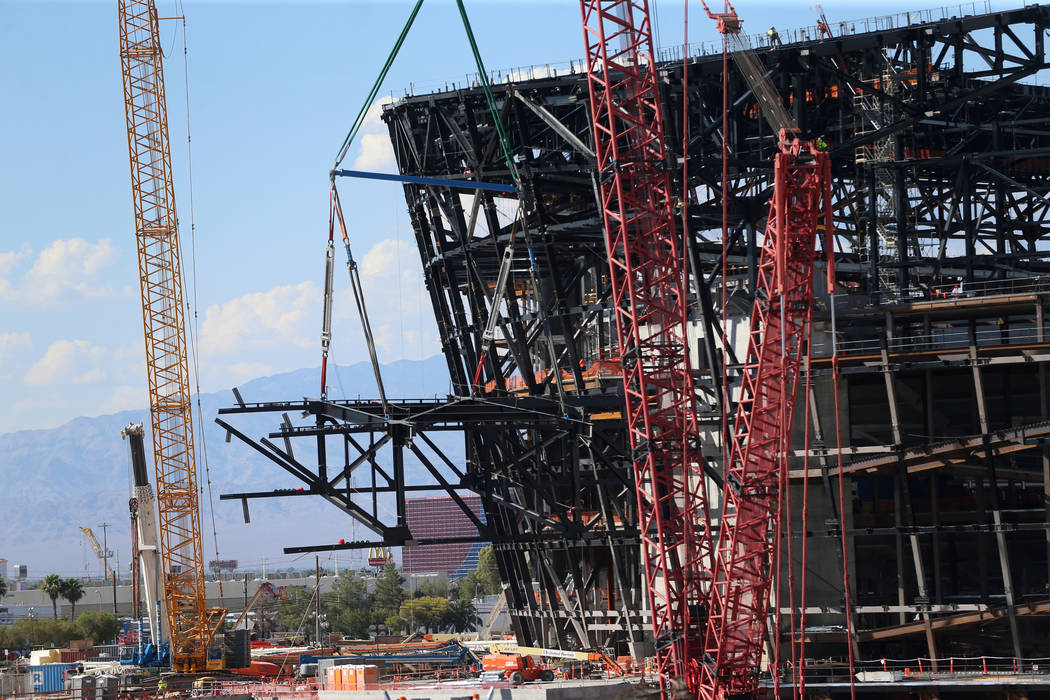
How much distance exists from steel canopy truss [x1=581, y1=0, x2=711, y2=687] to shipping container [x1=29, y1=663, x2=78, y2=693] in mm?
49812

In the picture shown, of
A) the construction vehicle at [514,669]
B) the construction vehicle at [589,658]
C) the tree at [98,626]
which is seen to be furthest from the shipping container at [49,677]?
the tree at [98,626]

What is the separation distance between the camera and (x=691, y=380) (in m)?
68.8

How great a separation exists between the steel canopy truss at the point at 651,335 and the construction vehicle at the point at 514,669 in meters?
7.54

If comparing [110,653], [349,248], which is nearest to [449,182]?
[349,248]

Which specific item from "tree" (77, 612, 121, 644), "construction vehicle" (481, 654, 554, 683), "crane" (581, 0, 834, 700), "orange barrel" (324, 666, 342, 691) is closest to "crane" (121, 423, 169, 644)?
"orange barrel" (324, 666, 342, 691)

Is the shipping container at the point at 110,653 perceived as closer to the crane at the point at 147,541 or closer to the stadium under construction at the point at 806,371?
the crane at the point at 147,541

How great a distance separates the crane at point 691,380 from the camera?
66.3 meters

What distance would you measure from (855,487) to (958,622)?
880cm

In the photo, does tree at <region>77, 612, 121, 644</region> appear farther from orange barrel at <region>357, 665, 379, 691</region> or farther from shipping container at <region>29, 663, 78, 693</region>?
orange barrel at <region>357, 665, 379, 691</region>

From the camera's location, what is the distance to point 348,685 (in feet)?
244

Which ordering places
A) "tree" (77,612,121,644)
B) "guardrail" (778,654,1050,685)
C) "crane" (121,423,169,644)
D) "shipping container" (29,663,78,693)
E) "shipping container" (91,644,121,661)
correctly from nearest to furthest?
"guardrail" (778,654,1050,685) → "shipping container" (29,663,78,693) → "crane" (121,423,169,644) → "shipping container" (91,644,121,661) → "tree" (77,612,121,644)

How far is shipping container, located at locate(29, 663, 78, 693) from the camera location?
331 feet

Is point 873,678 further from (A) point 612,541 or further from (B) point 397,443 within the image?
(B) point 397,443

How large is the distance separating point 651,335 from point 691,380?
2.88m
